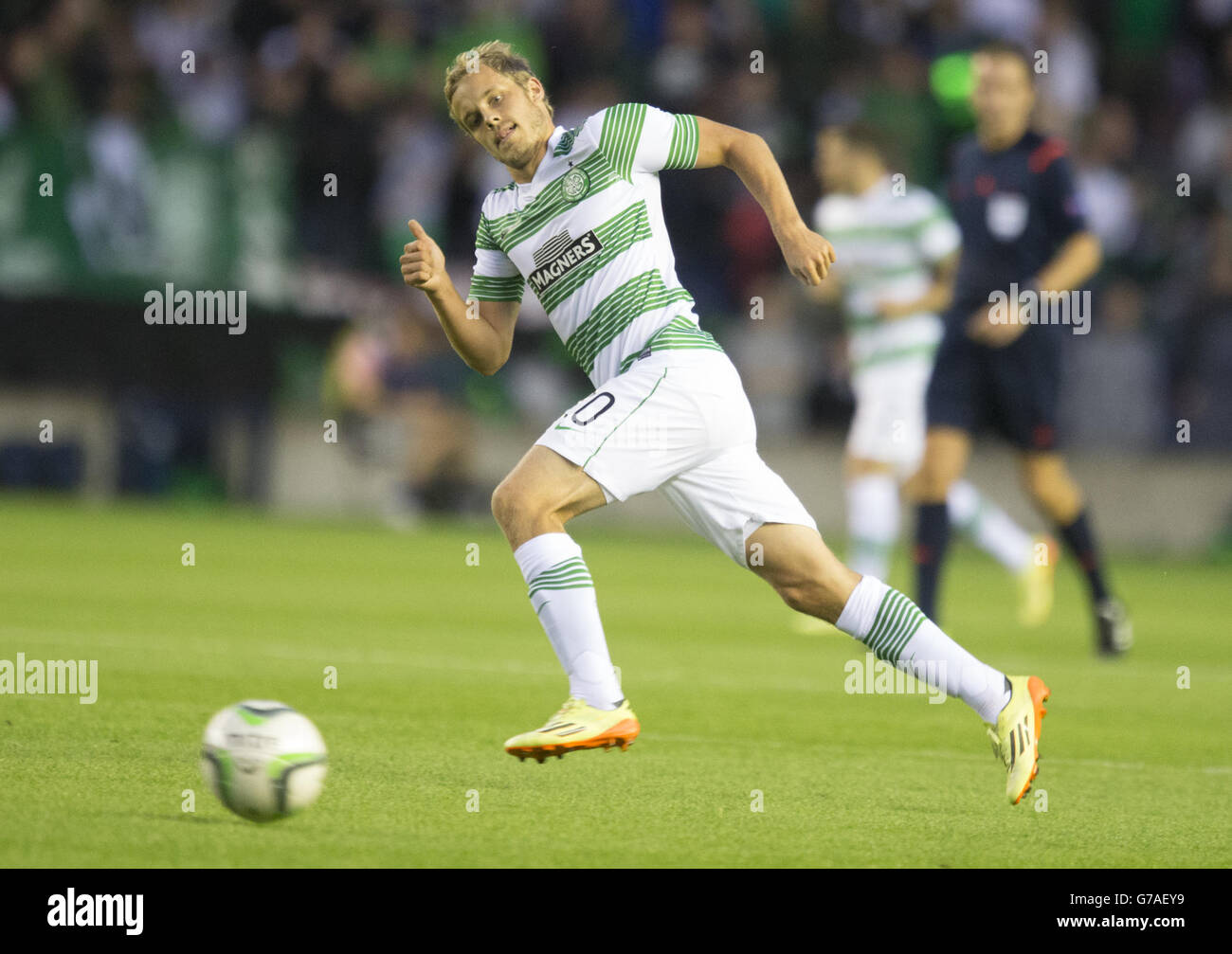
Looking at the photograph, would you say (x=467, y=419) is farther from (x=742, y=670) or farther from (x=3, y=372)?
(x=742, y=670)

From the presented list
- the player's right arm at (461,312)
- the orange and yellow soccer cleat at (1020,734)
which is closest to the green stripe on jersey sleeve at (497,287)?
the player's right arm at (461,312)

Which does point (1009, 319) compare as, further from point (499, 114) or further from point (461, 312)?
point (499, 114)

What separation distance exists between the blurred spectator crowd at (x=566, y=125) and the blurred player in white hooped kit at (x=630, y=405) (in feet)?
37.9

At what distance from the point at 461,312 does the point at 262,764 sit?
1.74 metres

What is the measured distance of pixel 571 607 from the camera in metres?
5.75

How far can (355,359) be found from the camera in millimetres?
18844

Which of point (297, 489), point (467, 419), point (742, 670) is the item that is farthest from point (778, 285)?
point (742, 670)

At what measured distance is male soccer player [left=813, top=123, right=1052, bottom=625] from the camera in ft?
38.1

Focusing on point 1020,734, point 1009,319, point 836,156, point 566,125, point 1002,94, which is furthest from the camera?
point 566,125

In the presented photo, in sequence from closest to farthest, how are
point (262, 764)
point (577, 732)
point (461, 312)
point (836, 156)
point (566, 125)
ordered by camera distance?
point (262, 764) < point (577, 732) < point (461, 312) < point (836, 156) < point (566, 125)

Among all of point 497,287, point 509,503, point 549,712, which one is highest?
point 497,287

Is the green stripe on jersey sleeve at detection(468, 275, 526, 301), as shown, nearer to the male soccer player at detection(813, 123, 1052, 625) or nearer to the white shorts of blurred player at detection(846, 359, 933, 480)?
the male soccer player at detection(813, 123, 1052, 625)

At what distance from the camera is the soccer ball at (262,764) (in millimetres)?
4996

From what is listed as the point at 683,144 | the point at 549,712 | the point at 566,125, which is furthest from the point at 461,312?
the point at 566,125
